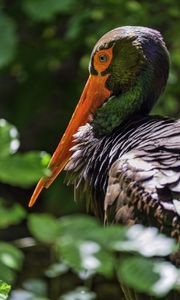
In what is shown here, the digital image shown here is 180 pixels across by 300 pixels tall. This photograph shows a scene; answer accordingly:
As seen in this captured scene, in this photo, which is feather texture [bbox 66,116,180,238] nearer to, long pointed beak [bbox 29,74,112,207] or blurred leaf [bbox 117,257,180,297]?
long pointed beak [bbox 29,74,112,207]

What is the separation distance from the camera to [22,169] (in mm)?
1387

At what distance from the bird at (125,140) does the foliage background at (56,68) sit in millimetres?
1483

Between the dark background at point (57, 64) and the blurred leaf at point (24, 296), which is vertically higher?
the blurred leaf at point (24, 296)

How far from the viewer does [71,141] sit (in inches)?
162

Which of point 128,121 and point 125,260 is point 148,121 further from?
point 125,260

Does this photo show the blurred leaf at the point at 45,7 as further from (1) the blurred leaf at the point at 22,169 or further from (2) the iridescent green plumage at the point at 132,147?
(1) the blurred leaf at the point at 22,169

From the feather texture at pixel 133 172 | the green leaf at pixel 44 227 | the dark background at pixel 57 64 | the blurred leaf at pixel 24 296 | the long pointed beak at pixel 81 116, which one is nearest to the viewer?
the green leaf at pixel 44 227

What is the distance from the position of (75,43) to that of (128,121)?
2.32 meters

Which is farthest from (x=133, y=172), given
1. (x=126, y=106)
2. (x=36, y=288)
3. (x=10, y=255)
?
(x=10, y=255)

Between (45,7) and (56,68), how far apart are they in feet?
6.94

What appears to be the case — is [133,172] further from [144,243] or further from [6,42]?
[144,243]

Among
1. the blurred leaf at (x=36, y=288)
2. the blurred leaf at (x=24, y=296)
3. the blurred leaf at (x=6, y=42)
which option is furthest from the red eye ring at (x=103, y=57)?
the blurred leaf at (x=24, y=296)

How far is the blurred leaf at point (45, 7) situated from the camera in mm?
4434

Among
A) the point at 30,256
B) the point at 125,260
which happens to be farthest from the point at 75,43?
the point at 125,260
